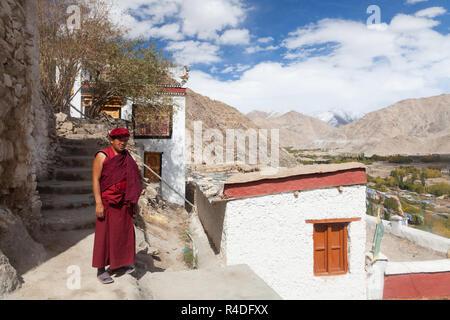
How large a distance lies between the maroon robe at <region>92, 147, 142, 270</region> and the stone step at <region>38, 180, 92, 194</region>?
292 cm

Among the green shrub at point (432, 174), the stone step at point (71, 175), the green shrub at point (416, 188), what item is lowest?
the green shrub at point (416, 188)

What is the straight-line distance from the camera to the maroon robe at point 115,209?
2.60 meters

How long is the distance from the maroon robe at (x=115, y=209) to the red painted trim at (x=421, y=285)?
6.33 metres

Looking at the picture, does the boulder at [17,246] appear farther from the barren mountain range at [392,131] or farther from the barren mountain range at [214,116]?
the barren mountain range at [392,131]

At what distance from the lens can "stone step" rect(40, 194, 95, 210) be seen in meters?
4.42

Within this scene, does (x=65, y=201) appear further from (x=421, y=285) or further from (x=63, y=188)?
(x=421, y=285)

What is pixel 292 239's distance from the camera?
17.2 feet

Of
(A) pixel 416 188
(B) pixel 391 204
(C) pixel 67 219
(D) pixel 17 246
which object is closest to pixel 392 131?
(A) pixel 416 188

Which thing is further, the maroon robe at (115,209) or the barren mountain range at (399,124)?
the barren mountain range at (399,124)

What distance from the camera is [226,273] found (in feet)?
10.1

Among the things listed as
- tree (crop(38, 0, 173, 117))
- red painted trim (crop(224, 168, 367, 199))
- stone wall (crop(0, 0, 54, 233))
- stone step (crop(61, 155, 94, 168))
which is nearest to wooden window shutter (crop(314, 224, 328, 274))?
red painted trim (crop(224, 168, 367, 199))

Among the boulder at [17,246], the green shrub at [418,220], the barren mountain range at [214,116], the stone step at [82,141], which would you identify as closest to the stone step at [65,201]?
the boulder at [17,246]

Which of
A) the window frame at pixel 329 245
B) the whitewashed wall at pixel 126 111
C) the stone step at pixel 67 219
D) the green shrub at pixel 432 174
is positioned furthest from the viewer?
the green shrub at pixel 432 174

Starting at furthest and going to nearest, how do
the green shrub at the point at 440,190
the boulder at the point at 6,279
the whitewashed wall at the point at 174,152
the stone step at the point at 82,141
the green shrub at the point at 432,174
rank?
the green shrub at the point at 432,174, the green shrub at the point at 440,190, the whitewashed wall at the point at 174,152, the stone step at the point at 82,141, the boulder at the point at 6,279
